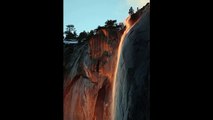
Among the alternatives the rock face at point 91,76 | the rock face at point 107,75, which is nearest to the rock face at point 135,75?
the rock face at point 107,75

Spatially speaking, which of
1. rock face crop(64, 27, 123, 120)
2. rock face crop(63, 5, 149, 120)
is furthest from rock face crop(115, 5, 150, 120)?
rock face crop(64, 27, 123, 120)

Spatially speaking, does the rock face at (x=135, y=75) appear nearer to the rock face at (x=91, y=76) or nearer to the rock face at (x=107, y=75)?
the rock face at (x=107, y=75)

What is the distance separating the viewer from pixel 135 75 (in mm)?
5949

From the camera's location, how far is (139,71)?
5879 mm

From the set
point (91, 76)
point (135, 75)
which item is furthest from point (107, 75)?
point (135, 75)

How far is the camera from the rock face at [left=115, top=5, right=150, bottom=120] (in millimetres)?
5625

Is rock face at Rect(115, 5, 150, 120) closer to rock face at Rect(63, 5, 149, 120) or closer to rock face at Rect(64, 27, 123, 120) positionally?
rock face at Rect(63, 5, 149, 120)

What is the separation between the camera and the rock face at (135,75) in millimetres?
5625

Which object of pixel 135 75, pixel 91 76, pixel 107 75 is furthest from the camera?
pixel 91 76

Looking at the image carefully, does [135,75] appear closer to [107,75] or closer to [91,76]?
[107,75]
